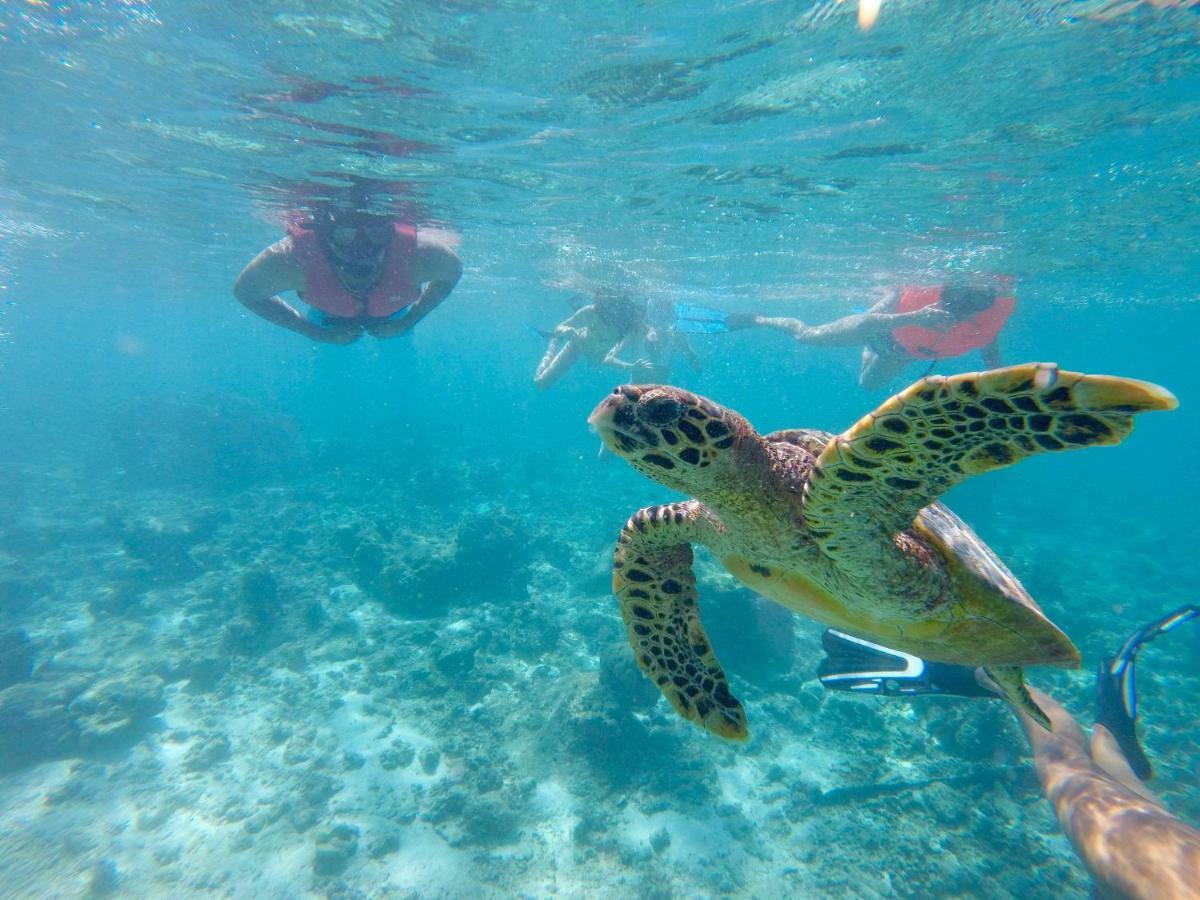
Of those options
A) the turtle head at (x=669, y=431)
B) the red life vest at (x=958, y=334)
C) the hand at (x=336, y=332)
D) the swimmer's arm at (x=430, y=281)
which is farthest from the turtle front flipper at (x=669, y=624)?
the red life vest at (x=958, y=334)

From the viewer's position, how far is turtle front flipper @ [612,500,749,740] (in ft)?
11.2

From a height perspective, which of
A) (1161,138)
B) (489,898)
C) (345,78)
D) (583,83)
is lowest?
Answer: (489,898)

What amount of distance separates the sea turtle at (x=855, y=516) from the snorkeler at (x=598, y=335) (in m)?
12.4

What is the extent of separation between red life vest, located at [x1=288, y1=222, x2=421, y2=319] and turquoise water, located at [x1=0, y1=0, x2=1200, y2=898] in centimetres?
283

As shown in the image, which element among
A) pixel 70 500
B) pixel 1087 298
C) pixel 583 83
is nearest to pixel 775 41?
pixel 583 83

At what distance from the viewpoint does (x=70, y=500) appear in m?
19.8

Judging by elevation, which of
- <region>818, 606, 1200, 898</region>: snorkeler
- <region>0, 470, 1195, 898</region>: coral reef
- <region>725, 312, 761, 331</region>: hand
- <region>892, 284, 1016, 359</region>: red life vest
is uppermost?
<region>892, 284, 1016, 359</region>: red life vest

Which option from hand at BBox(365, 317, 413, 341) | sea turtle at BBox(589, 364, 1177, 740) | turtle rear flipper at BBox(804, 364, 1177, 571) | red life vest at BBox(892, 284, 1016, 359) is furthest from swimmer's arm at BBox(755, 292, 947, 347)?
turtle rear flipper at BBox(804, 364, 1177, 571)

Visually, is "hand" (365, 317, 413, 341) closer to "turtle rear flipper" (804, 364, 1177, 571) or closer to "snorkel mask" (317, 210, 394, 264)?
"snorkel mask" (317, 210, 394, 264)

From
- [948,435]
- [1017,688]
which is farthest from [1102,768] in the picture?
[948,435]

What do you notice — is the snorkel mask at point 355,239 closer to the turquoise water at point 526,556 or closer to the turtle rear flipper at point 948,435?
the turquoise water at point 526,556

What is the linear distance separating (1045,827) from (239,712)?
12.3 meters

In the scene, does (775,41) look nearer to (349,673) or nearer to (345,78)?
(345,78)

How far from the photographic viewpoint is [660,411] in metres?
2.01
